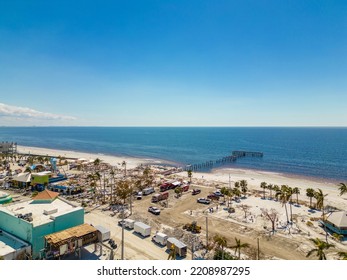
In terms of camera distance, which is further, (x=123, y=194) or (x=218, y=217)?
(x=123, y=194)

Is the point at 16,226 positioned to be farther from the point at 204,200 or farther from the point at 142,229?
the point at 204,200

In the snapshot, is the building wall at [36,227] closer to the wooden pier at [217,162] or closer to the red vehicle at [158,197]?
the red vehicle at [158,197]

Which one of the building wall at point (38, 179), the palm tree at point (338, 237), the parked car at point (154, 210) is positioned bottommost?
the palm tree at point (338, 237)

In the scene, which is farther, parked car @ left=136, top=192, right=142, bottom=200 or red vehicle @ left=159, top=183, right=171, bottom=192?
red vehicle @ left=159, top=183, right=171, bottom=192

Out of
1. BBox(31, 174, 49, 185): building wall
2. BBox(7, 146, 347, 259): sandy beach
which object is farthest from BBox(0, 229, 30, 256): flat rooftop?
BBox(31, 174, 49, 185): building wall

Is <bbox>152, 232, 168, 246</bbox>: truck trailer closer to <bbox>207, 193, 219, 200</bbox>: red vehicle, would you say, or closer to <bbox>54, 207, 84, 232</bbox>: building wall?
<bbox>54, 207, 84, 232</bbox>: building wall

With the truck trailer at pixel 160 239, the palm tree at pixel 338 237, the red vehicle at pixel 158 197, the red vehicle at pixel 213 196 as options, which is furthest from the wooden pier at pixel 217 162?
the truck trailer at pixel 160 239

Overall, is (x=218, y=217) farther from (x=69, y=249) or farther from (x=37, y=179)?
(x=37, y=179)
